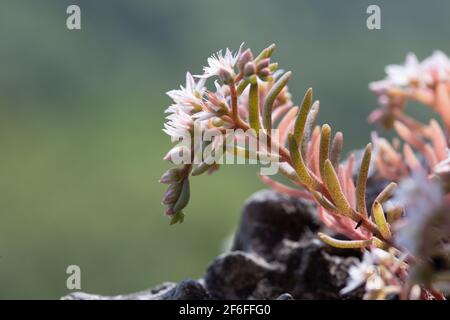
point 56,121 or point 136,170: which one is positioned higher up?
point 56,121

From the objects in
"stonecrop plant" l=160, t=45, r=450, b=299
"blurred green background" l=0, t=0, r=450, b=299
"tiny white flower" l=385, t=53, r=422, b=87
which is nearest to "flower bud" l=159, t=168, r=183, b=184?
"stonecrop plant" l=160, t=45, r=450, b=299

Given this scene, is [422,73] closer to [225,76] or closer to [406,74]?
[406,74]

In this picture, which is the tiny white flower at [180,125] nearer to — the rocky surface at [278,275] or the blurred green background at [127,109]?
the rocky surface at [278,275]

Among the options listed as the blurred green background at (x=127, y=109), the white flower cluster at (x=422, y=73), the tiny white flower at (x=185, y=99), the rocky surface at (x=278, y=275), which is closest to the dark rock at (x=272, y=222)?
the rocky surface at (x=278, y=275)

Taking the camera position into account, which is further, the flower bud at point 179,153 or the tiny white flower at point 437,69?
the tiny white flower at point 437,69

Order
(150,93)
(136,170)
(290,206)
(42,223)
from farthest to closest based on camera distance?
(150,93) < (136,170) < (42,223) < (290,206)

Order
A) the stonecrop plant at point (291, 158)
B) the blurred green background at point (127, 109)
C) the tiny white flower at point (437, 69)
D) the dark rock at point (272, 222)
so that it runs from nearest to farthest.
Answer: the stonecrop plant at point (291, 158), the tiny white flower at point (437, 69), the dark rock at point (272, 222), the blurred green background at point (127, 109)

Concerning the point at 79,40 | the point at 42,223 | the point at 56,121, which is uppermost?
the point at 79,40

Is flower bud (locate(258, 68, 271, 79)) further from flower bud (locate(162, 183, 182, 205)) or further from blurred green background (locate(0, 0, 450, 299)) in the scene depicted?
blurred green background (locate(0, 0, 450, 299))
